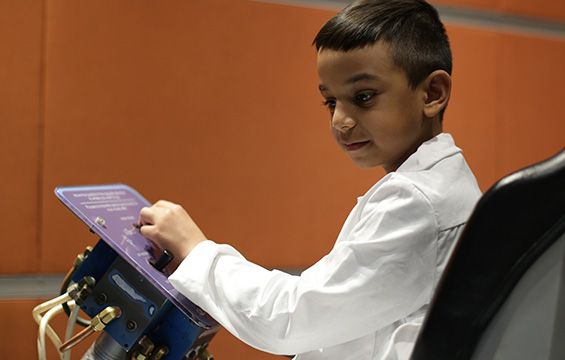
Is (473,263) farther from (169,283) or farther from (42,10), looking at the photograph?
(42,10)

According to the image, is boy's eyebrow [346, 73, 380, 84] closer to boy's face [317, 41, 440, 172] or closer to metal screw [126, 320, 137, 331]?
boy's face [317, 41, 440, 172]

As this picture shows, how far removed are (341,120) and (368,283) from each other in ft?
0.79

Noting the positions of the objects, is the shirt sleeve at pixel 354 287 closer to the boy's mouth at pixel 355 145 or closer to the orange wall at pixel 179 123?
the boy's mouth at pixel 355 145

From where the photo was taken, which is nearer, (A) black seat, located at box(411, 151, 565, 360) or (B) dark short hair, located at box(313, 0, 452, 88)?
(A) black seat, located at box(411, 151, 565, 360)

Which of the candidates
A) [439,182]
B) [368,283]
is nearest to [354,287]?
[368,283]

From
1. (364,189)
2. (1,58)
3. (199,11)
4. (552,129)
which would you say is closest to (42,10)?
(1,58)

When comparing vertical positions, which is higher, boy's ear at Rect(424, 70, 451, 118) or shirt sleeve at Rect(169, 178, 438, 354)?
boy's ear at Rect(424, 70, 451, 118)

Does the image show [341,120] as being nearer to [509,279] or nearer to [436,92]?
[436,92]

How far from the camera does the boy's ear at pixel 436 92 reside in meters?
0.76

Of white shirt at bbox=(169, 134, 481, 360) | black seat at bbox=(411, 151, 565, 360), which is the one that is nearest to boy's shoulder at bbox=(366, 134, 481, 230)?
white shirt at bbox=(169, 134, 481, 360)

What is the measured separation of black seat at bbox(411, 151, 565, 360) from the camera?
0.35m

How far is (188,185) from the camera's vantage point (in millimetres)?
1214

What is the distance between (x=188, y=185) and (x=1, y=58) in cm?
42

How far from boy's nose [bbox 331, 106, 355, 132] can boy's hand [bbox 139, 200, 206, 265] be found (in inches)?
9.4
